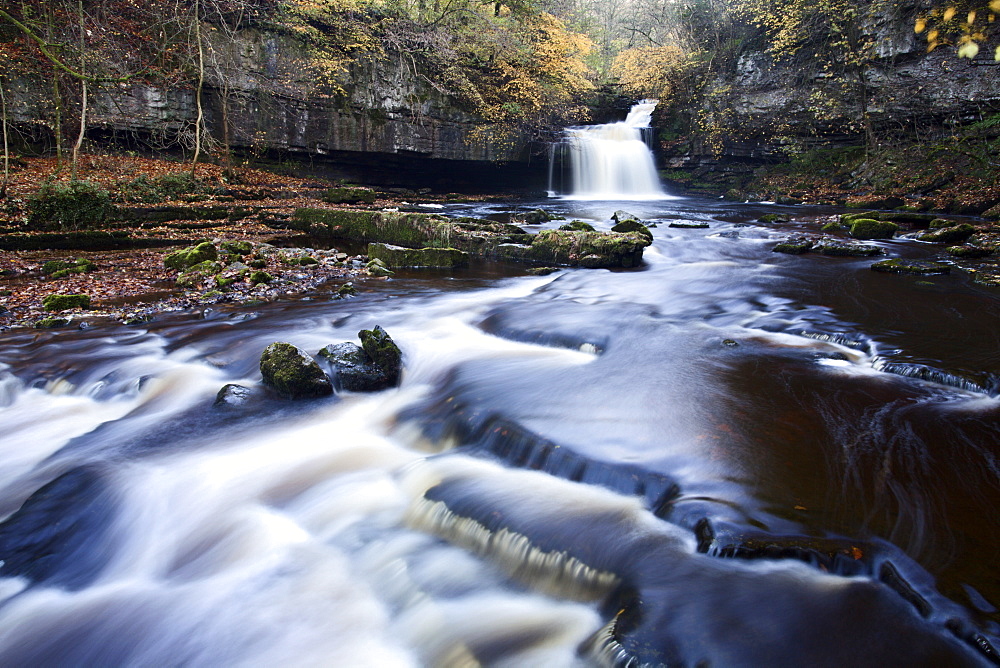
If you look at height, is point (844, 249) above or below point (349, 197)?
below

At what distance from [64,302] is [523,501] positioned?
692 centimetres

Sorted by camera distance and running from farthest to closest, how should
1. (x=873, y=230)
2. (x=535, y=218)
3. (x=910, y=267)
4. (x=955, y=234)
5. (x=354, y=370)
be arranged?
(x=535, y=218), (x=873, y=230), (x=955, y=234), (x=910, y=267), (x=354, y=370)

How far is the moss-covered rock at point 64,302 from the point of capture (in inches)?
277

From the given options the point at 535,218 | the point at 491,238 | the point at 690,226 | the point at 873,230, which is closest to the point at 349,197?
the point at 535,218

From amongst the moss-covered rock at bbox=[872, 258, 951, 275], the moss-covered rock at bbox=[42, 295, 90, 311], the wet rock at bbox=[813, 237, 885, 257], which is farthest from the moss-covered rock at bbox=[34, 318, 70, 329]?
the wet rock at bbox=[813, 237, 885, 257]

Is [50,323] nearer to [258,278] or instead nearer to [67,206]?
[258,278]

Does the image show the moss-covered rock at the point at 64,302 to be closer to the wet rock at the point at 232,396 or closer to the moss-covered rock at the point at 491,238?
the wet rock at the point at 232,396

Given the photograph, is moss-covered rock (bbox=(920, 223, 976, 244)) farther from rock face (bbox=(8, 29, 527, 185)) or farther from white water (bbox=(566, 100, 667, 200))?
rock face (bbox=(8, 29, 527, 185))

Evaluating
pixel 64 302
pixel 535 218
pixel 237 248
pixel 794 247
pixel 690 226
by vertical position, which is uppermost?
pixel 535 218

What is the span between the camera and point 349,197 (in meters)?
17.8

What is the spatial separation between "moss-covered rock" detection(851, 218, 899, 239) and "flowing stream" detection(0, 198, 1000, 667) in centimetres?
644

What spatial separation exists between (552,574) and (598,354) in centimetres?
324

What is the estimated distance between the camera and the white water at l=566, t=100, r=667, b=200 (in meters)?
24.2

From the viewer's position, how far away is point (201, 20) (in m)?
16.8
